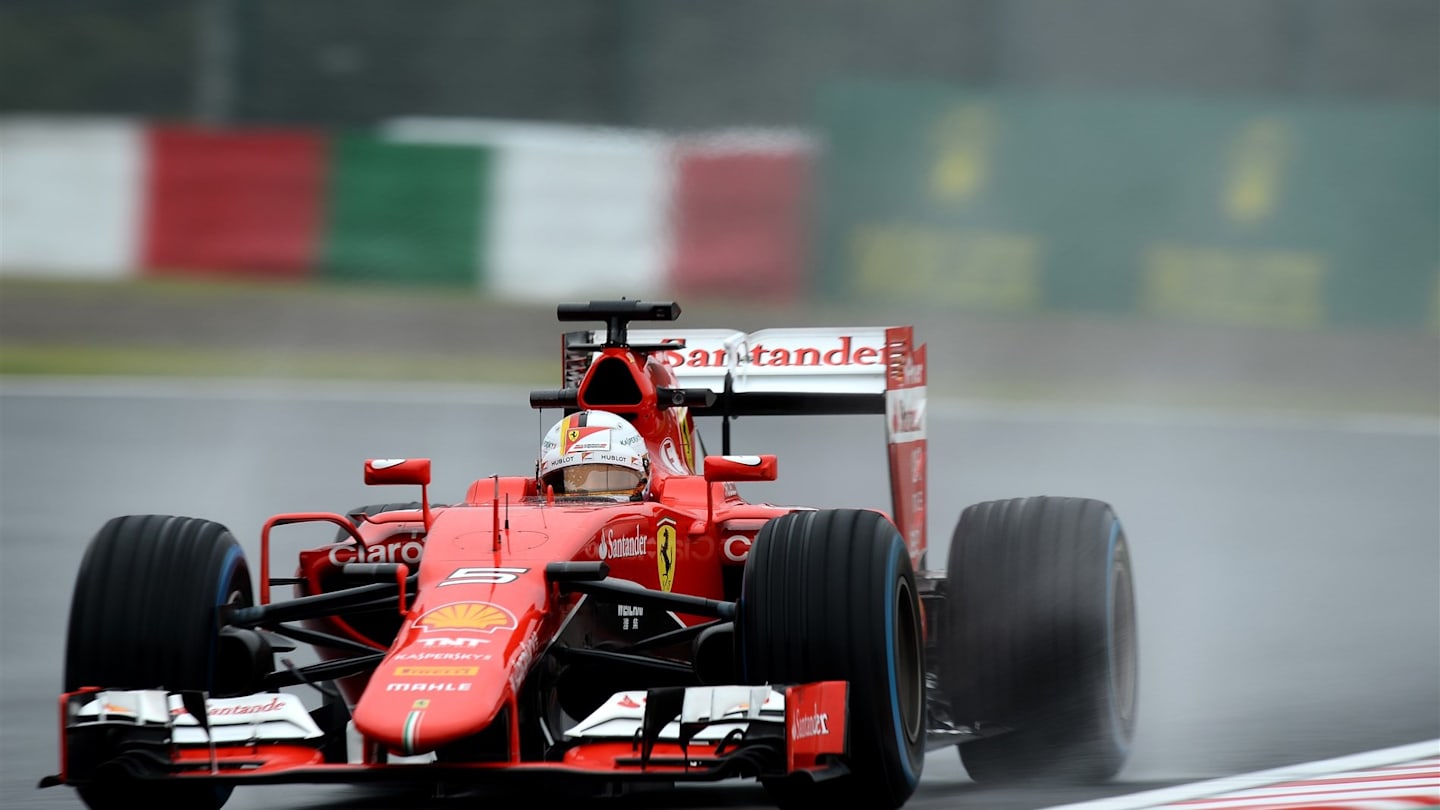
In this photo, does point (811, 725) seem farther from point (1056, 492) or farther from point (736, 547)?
point (1056, 492)

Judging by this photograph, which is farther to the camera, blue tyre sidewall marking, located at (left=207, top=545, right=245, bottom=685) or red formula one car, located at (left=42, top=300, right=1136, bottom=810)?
blue tyre sidewall marking, located at (left=207, top=545, right=245, bottom=685)

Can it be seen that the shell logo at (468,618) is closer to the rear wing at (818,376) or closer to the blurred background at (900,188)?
the rear wing at (818,376)

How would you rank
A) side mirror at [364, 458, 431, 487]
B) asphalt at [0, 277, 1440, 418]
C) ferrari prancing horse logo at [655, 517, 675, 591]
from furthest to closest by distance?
asphalt at [0, 277, 1440, 418] < ferrari prancing horse logo at [655, 517, 675, 591] < side mirror at [364, 458, 431, 487]

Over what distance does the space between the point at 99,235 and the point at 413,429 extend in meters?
7.59

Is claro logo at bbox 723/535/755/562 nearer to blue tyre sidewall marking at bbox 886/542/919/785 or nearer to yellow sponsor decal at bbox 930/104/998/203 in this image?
blue tyre sidewall marking at bbox 886/542/919/785

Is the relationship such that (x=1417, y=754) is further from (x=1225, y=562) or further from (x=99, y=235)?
(x=99, y=235)

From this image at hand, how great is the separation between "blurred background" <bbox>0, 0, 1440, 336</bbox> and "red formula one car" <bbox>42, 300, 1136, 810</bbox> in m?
14.8

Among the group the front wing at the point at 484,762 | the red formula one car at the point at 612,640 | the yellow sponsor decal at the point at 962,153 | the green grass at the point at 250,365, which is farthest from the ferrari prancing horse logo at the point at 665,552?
the yellow sponsor decal at the point at 962,153

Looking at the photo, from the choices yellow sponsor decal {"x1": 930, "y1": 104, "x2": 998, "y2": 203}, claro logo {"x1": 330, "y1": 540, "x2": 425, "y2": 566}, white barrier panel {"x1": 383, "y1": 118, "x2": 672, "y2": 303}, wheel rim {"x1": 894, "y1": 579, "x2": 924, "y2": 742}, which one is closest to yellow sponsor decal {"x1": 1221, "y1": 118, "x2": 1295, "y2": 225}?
yellow sponsor decal {"x1": 930, "y1": 104, "x2": 998, "y2": 203}

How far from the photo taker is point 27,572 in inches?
467

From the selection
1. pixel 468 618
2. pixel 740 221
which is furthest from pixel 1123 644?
pixel 740 221

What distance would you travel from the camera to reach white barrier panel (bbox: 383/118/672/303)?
22.8 m

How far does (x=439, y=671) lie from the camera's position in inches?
219

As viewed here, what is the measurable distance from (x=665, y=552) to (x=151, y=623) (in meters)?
1.74
